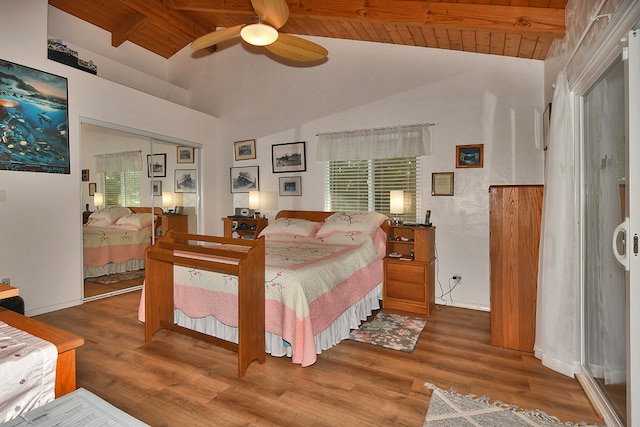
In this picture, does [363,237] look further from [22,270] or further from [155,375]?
[22,270]

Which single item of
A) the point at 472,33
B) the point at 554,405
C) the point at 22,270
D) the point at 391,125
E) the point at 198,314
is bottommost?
the point at 554,405

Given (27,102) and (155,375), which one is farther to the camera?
(27,102)

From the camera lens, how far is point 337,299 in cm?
273

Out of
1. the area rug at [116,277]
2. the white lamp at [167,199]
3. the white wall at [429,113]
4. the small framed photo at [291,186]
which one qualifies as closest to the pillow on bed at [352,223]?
the white wall at [429,113]

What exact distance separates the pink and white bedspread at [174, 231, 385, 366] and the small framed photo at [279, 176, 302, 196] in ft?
5.19

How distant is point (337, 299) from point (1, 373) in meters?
2.06

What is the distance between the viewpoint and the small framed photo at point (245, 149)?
5242mm

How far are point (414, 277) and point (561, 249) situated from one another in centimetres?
154

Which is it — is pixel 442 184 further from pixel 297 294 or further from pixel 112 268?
pixel 112 268

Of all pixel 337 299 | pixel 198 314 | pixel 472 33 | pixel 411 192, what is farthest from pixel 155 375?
pixel 472 33

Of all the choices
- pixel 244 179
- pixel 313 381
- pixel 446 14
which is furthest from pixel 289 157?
pixel 313 381

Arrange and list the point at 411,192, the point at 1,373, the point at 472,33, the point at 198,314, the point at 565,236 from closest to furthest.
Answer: the point at 1,373 → the point at 565,236 → the point at 198,314 → the point at 472,33 → the point at 411,192

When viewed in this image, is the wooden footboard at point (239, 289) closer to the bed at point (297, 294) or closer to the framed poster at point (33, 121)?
the bed at point (297, 294)

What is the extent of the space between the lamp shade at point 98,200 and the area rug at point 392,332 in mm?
3275
